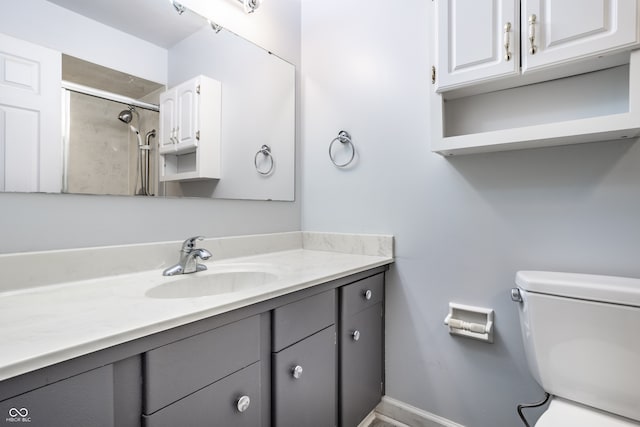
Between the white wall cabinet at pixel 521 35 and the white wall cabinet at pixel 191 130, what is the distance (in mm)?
959

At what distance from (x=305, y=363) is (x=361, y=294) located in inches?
15.8

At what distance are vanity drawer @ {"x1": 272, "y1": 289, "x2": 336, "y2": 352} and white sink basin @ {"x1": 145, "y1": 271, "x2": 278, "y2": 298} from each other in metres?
0.18

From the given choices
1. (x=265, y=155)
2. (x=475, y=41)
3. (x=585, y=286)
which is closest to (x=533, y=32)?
(x=475, y=41)

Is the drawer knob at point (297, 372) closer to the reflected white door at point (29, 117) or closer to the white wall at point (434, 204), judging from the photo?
the white wall at point (434, 204)

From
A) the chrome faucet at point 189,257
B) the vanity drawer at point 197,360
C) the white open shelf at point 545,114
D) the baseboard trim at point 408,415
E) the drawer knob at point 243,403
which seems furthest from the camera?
the baseboard trim at point 408,415

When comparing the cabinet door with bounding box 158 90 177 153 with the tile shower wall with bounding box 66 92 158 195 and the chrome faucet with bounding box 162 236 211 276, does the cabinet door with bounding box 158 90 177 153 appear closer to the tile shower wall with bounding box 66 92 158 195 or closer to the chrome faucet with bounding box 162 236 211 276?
the tile shower wall with bounding box 66 92 158 195

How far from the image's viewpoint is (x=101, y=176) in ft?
3.51

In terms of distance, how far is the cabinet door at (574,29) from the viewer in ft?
2.92

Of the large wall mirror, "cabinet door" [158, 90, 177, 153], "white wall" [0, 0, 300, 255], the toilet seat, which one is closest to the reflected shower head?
the large wall mirror

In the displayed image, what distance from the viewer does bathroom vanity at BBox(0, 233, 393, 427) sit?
0.56m

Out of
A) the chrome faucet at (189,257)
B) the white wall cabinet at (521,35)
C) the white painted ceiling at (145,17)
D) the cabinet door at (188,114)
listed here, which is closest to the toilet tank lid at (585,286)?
the white wall cabinet at (521,35)

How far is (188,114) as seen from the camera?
1.30 m

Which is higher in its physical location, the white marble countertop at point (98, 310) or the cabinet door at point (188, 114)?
the cabinet door at point (188, 114)

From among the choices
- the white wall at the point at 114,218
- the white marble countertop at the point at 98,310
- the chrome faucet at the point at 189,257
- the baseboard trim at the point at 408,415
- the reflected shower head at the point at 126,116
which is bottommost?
the baseboard trim at the point at 408,415
